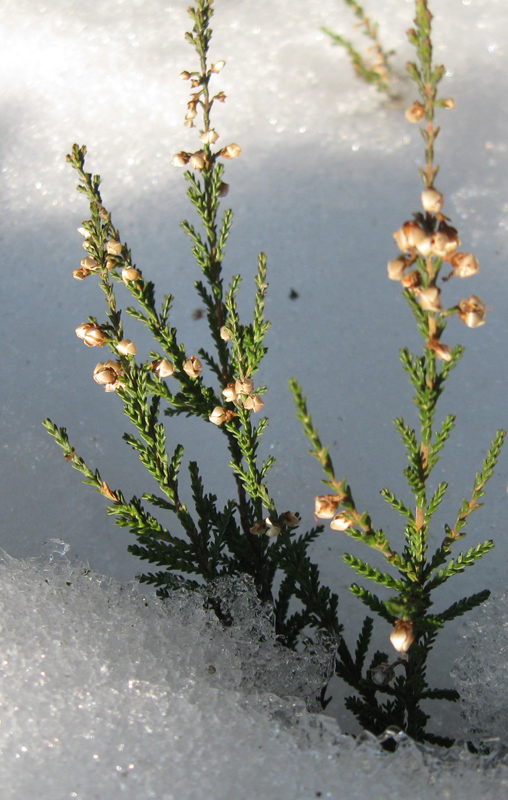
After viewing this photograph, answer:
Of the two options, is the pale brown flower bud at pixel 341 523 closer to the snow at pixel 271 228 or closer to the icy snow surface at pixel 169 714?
the icy snow surface at pixel 169 714

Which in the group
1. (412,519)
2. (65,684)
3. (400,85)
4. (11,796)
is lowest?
(11,796)

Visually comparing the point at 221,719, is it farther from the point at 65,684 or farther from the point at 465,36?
the point at 465,36

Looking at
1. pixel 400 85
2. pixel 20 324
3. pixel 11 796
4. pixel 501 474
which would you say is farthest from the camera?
pixel 400 85

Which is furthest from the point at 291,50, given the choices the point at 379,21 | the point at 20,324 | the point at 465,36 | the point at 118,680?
the point at 118,680

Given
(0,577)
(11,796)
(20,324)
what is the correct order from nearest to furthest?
(11,796) < (0,577) < (20,324)

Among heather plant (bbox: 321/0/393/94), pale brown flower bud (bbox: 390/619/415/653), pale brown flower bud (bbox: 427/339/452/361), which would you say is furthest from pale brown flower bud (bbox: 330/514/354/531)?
heather plant (bbox: 321/0/393/94)

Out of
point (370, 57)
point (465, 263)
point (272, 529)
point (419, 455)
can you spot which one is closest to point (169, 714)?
point (272, 529)

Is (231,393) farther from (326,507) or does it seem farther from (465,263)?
(465,263)
